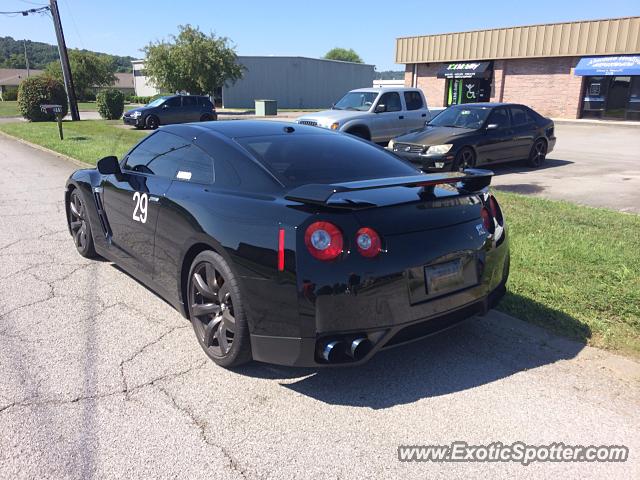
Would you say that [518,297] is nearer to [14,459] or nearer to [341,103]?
[14,459]

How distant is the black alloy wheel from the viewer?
17.8ft

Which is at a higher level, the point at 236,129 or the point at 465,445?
the point at 236,129

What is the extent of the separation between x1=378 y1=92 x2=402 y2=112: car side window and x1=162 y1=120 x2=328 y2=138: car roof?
1018 centimetres

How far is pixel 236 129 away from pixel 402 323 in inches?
81.1

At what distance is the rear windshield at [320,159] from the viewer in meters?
3.47

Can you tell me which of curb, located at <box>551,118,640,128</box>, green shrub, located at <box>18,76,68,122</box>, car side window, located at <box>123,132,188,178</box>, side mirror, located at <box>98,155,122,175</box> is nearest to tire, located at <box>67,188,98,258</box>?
side mirror, located at <box>98,155,122,175</box>

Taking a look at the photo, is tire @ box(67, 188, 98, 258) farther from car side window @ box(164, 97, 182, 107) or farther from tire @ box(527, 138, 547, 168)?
car side window @ box(164, 97, 182, 107)

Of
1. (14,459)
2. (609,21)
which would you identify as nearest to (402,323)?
(14,459)

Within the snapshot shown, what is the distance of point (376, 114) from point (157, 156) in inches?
404

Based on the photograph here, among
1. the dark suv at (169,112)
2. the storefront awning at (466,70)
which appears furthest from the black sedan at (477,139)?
the storefront awning at (466,70)

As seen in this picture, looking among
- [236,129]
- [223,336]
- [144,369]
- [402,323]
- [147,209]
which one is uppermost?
[236,129]

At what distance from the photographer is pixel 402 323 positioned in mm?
2896

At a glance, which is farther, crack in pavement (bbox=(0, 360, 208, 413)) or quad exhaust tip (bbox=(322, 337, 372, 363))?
crack in pavement (bbox=(0, 360, 208, 413))

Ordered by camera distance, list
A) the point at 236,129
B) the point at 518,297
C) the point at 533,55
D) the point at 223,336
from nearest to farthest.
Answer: the point at 223,336 → the point at 236,129 → the point at 518,297 → the point at 533,55
